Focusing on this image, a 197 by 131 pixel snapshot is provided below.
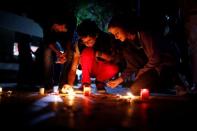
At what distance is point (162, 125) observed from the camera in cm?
288

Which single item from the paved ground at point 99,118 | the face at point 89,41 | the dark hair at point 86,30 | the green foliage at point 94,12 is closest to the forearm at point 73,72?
the face at point 89,41

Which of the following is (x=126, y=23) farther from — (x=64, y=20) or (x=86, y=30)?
(x=64, y=20)

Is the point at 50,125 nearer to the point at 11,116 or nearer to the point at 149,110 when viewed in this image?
the point at 11,116

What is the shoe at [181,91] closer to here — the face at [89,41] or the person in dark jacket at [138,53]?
the person in dark jacket at [138,53]

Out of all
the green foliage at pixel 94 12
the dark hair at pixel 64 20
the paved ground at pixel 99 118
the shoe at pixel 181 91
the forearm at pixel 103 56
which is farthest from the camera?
the green foliage at pixel 94 12

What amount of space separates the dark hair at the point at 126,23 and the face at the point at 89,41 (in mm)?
656

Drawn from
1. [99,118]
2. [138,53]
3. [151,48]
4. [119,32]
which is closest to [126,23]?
[119,32]

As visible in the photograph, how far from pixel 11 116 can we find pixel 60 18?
385cm

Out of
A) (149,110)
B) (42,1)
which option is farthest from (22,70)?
(149,110)

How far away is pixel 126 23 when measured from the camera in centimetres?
579

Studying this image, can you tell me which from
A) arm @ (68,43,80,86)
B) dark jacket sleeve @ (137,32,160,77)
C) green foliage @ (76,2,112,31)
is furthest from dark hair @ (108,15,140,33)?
green foliage @ (76,2,112,31)

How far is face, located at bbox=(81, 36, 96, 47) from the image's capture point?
6358 mm

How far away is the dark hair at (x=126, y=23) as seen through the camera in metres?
5.74

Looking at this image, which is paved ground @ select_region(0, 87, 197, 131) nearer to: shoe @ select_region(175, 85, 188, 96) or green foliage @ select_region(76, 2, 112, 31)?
shoe @ select_region(175, 85, 188, 96)
